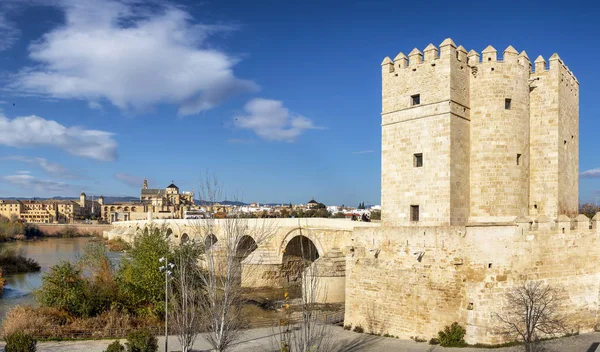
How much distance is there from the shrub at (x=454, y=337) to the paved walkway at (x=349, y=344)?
0.29 meters

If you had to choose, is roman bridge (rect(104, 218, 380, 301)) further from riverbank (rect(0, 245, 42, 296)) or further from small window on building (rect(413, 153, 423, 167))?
riverbank (rect(0, 245, 42, 296))

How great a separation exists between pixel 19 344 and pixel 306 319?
8171 mm

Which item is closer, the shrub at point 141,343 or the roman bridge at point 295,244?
the shrub at point 141,343

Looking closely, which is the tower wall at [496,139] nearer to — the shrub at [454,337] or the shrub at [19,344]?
the shrub at [454,337]

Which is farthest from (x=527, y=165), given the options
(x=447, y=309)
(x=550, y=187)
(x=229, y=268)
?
(x=229, y=268)

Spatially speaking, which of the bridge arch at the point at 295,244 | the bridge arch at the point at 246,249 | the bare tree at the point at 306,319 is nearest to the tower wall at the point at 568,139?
the bare tree at the point at 306,319

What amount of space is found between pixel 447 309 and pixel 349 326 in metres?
3.75

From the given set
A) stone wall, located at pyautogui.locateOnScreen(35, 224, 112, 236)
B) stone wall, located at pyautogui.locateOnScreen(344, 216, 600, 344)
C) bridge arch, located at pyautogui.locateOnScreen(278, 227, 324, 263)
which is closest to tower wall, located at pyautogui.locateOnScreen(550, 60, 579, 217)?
stone wall, located at pyautogui.locateOnScreen(344, 216, 600, 344)

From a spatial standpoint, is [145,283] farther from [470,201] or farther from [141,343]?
[470,201]

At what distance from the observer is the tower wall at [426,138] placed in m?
14.4

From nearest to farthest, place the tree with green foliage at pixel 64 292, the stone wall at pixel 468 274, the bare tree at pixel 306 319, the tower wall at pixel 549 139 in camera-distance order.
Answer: the bare tree at pixel 306 319, the stone wall at pixel 468 274, the tower wall at pixel 549 139, the tree with green foliage at pixel 64 292

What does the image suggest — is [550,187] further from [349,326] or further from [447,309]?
[349,326]

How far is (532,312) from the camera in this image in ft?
41.0

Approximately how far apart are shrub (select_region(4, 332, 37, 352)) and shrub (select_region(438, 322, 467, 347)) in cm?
1124
